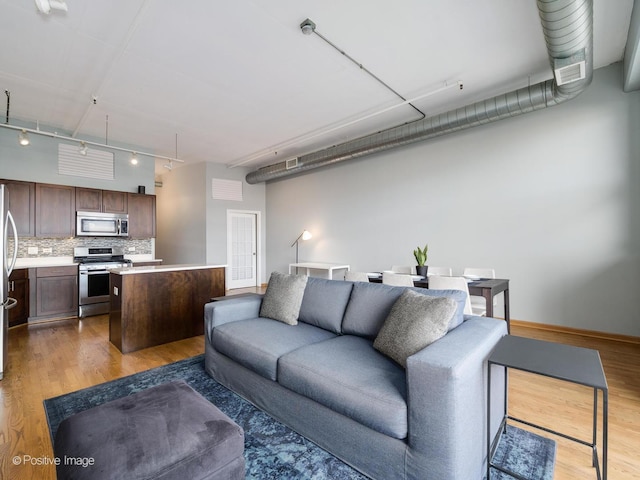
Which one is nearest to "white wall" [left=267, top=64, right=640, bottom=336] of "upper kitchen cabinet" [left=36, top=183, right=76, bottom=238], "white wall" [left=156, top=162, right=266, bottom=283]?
"white wall" [left=156, top=162, right=266, bottom=283]

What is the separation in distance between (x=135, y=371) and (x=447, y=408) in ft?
9.31

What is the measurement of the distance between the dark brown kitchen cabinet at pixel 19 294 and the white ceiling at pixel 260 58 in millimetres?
2416

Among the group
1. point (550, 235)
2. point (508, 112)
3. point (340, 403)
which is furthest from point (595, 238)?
point (340, 403)

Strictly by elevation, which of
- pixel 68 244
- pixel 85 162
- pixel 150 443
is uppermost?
pixel 85 162

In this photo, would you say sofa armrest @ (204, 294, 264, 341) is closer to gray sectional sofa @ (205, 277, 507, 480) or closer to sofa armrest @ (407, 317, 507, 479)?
gray sectional sofa @ (205, 277, 507, 480)

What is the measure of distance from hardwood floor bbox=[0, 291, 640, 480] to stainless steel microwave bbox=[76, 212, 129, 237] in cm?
173

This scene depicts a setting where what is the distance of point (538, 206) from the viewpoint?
412 cm

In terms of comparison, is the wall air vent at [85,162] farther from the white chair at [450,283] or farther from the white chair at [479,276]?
the white chair at [479,276]

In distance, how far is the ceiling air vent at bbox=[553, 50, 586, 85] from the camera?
2777 millimetres

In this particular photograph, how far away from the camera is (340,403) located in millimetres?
1612

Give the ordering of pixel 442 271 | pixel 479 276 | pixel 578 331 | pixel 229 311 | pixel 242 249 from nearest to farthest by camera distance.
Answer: pixel 229 311 → pixel 578 331 → pixel 479 276 → pixel 442 271 → pixel 242 249

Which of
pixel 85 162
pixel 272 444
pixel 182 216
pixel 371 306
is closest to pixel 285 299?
pixel 371 306

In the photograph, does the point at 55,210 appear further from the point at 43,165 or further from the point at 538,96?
the point at 538,96

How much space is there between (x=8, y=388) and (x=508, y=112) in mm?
5818
